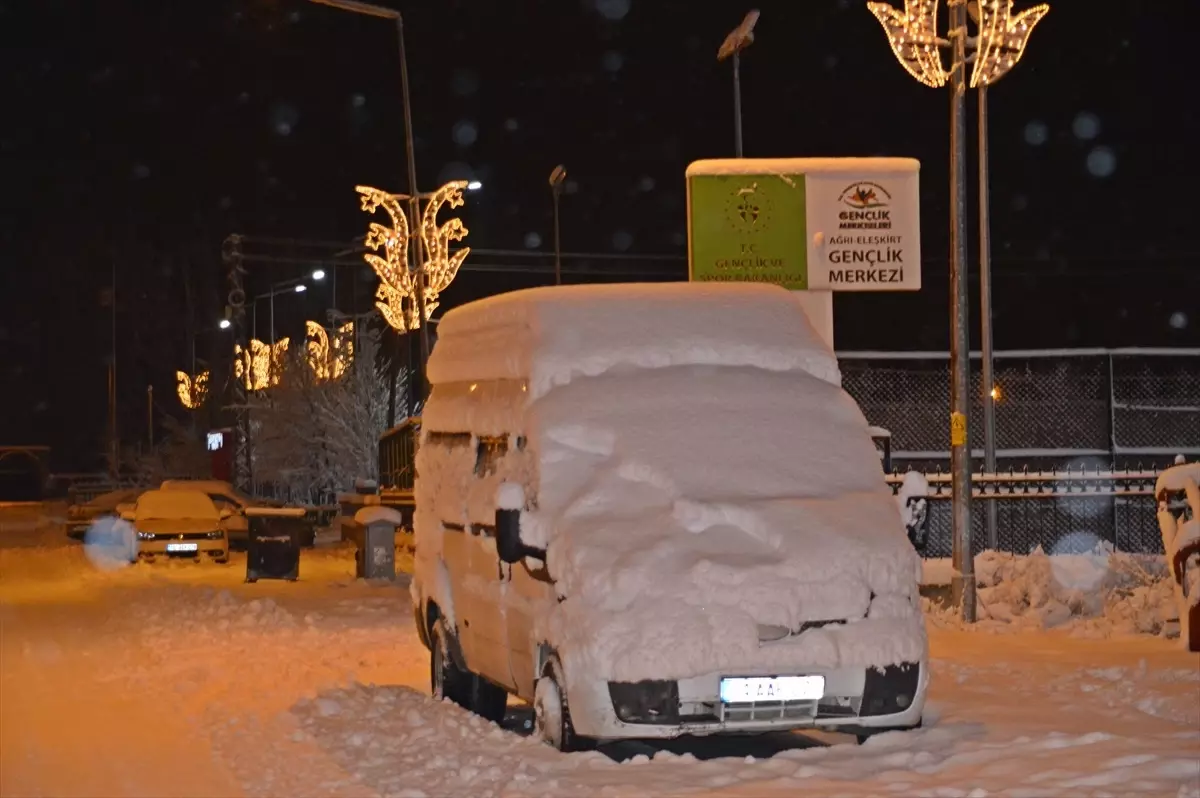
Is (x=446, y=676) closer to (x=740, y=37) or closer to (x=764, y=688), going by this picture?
(x=764, y=688)

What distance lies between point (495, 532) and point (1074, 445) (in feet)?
47.6

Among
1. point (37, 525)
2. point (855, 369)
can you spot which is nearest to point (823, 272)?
point (855, 369)

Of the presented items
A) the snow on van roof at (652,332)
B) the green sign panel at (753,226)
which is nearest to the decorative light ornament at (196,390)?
the green sign panel at (753,226)

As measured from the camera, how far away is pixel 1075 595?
55.6ft

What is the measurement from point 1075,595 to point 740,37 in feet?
31.1

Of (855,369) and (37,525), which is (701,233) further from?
(37,525)

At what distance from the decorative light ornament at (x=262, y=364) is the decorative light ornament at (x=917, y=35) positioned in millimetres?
40520

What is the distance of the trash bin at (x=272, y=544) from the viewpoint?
1036 inches

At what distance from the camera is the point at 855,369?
22.0 metres

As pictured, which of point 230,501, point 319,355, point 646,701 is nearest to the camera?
point 646,701

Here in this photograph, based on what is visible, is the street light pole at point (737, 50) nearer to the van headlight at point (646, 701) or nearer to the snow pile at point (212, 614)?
the snow pile at point (212, 614)

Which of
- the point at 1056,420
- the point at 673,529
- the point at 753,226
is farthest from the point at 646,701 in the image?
the point at 1056,420

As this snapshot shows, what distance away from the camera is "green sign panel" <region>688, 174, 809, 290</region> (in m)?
17.2

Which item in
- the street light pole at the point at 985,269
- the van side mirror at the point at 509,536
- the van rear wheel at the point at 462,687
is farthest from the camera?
the street light pole at the point at 985,269
